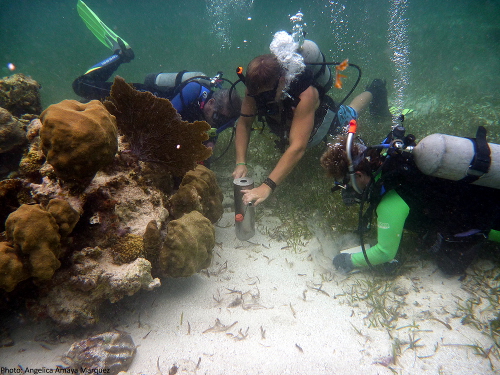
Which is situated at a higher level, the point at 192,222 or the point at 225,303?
the point at 192,222

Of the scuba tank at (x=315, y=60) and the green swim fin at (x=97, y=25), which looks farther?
the green swim fin at (x=97, y=25)

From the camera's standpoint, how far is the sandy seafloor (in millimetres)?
2428

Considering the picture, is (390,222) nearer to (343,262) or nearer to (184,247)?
(343,262)

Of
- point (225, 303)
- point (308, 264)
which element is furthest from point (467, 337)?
point (225, 303)

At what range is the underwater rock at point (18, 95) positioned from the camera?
15.8ft

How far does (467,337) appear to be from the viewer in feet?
8.83

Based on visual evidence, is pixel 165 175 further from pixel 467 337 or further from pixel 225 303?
pixel 467 337

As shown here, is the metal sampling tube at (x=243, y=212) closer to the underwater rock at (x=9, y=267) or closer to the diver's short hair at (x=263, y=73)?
the diver's short hair at (x=263, y=73)

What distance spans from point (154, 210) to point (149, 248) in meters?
0.51

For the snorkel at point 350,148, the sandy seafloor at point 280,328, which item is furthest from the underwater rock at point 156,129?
the snorkel at point 350,148

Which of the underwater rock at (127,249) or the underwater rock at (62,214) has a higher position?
the underwater rock at (62,214)

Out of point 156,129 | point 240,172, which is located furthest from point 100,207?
point 240,172

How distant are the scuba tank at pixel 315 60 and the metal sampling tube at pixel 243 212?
Answer: 8.30ft

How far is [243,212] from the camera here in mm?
3941
